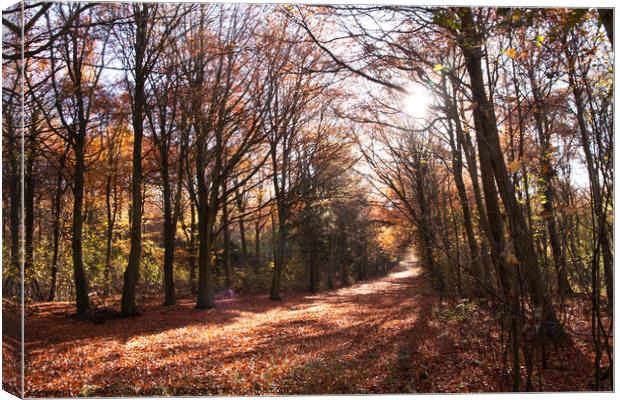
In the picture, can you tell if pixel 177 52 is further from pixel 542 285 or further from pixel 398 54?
pixel 542 285

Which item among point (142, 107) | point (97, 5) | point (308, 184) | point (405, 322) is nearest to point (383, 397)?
point (405, 322)

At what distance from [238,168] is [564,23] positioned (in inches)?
165

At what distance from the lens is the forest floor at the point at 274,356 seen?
10.8 feet

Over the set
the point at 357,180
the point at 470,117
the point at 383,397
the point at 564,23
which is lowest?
the point at 383,397

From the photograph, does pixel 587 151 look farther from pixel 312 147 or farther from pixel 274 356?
pixel 312 147

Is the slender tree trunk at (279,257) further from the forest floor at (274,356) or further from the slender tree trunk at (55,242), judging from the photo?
the slender tree trunk at (55,242)

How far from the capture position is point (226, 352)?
3.65m

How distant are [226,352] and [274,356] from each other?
1.38 feet

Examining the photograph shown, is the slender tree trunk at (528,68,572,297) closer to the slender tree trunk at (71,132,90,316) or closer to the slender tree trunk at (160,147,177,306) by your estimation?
the slender tree trunk at (160,147,177,306)

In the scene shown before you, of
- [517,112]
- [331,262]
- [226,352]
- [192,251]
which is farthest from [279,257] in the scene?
[517,112]

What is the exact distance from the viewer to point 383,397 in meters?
3.38

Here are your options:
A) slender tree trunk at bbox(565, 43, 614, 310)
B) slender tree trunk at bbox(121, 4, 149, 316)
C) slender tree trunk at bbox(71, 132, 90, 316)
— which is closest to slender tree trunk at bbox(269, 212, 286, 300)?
slender tree trunk at bbox(121, 4, 149, 316)

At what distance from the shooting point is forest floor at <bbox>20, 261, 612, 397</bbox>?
3.30 meters

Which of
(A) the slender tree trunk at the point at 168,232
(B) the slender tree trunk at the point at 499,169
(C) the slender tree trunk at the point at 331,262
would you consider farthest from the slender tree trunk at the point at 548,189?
(A) the slender tree trunk at the point at 168,232
